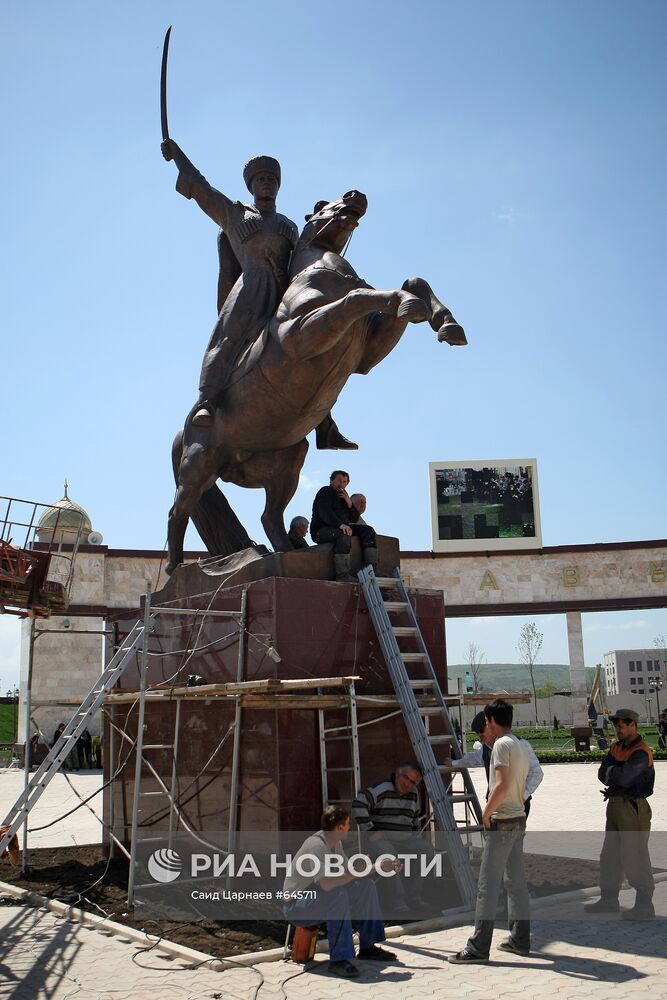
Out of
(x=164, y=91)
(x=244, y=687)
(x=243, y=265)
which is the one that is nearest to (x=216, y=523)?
(x=243, y=265)

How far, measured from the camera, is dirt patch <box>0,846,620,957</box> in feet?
17.6

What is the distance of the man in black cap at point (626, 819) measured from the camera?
5953 millimetres

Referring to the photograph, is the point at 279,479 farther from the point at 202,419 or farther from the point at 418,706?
the point at 418,706

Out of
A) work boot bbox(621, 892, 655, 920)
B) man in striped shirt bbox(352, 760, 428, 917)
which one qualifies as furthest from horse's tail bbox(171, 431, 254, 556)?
work boot bbox(621, 892, 655, 920)

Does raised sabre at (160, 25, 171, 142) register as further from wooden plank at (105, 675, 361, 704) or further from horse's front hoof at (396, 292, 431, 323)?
wooden plank at (105, 675, 361, 704)

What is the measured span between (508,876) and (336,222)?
17.8ft

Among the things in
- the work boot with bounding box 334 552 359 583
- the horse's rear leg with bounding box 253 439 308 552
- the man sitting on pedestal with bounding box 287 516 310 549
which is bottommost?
the work boot with bounding box 334 552 359 583

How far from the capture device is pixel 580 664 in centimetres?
2816

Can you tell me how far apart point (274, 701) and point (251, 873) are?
1307 mm

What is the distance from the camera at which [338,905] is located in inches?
192

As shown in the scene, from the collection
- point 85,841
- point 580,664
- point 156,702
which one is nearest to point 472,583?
point 580,664

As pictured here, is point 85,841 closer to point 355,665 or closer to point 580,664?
point 355,665

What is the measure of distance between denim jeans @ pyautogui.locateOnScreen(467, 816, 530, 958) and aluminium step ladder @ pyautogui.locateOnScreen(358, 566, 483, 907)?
99 cm

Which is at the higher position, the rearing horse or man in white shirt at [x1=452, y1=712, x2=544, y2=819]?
the rearing horse
